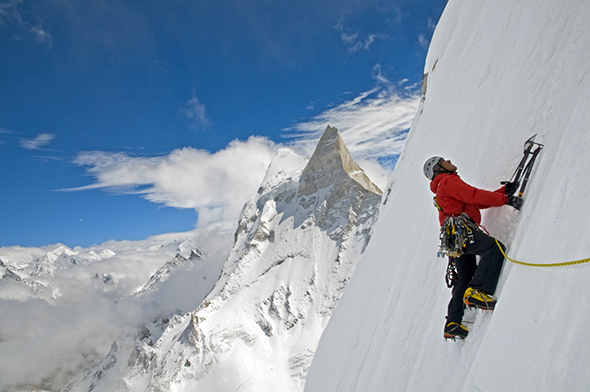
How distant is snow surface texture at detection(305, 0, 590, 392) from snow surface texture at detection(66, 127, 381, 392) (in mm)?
84962

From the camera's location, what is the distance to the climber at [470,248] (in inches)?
114

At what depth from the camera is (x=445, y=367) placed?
10.6ft

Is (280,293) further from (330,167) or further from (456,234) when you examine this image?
(456,234)

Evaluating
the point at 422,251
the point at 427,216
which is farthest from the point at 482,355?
the point at 427,216

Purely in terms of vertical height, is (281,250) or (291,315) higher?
(281,250)

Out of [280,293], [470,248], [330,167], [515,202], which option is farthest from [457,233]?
[330,167]

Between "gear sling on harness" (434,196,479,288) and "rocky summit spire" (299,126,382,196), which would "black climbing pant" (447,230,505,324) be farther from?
"rocky summit spire" (299,126,382,196)

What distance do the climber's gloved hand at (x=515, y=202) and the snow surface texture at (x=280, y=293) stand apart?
3485 inches

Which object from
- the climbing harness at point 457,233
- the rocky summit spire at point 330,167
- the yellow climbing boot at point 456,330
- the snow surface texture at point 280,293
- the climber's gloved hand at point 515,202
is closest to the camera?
the climber's gloved hand at point 515,202

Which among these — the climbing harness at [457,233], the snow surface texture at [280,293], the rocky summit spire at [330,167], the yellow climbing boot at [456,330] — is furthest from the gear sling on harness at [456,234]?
the rocky summit spire at [330,167]

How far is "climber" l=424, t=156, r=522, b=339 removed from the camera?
9.52 ft

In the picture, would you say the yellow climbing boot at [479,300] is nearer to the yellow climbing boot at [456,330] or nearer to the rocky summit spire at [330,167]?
the yellow climbing boot at [456,330]

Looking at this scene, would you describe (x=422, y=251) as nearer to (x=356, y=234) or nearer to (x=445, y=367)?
(x=445, y=367)

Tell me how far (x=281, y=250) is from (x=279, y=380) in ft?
125
